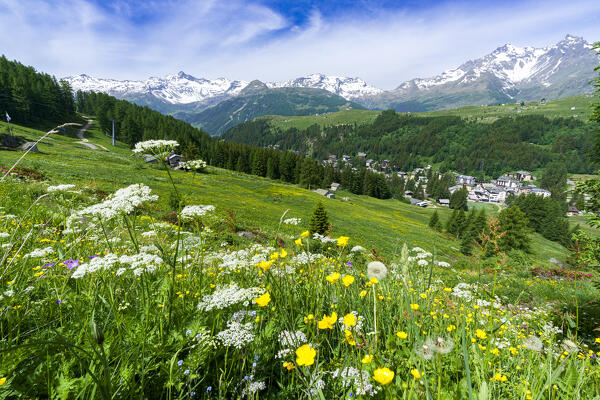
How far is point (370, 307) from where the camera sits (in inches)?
128

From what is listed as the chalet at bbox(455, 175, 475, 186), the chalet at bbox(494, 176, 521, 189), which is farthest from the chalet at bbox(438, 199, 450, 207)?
the chalet at bbox(494, 176, 521, 189)

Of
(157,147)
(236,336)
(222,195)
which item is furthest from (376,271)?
(222,195)

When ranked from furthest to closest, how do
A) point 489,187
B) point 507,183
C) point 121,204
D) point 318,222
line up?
1. point 507,183
2. point 489,187
3. point 318,222
4. point 121,204

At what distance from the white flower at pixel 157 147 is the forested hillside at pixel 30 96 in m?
104

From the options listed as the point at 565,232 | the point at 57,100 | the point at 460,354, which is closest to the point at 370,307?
the point at 460,354

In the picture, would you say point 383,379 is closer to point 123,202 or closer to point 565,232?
point 123,202

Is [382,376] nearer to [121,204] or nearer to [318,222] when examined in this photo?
[121,204]

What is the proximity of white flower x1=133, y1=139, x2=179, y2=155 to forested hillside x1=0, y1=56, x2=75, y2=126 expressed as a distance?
104 meters

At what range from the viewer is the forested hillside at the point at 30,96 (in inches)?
2756

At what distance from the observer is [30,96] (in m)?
74.1

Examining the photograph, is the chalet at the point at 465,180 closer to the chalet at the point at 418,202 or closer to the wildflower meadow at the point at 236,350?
the chalet at the point at 418,202

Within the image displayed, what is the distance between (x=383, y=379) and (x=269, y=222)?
2888 centimetres

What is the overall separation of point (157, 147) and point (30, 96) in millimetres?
111178

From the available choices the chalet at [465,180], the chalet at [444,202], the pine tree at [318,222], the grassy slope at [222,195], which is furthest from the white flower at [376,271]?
the chalet at [465,180]
